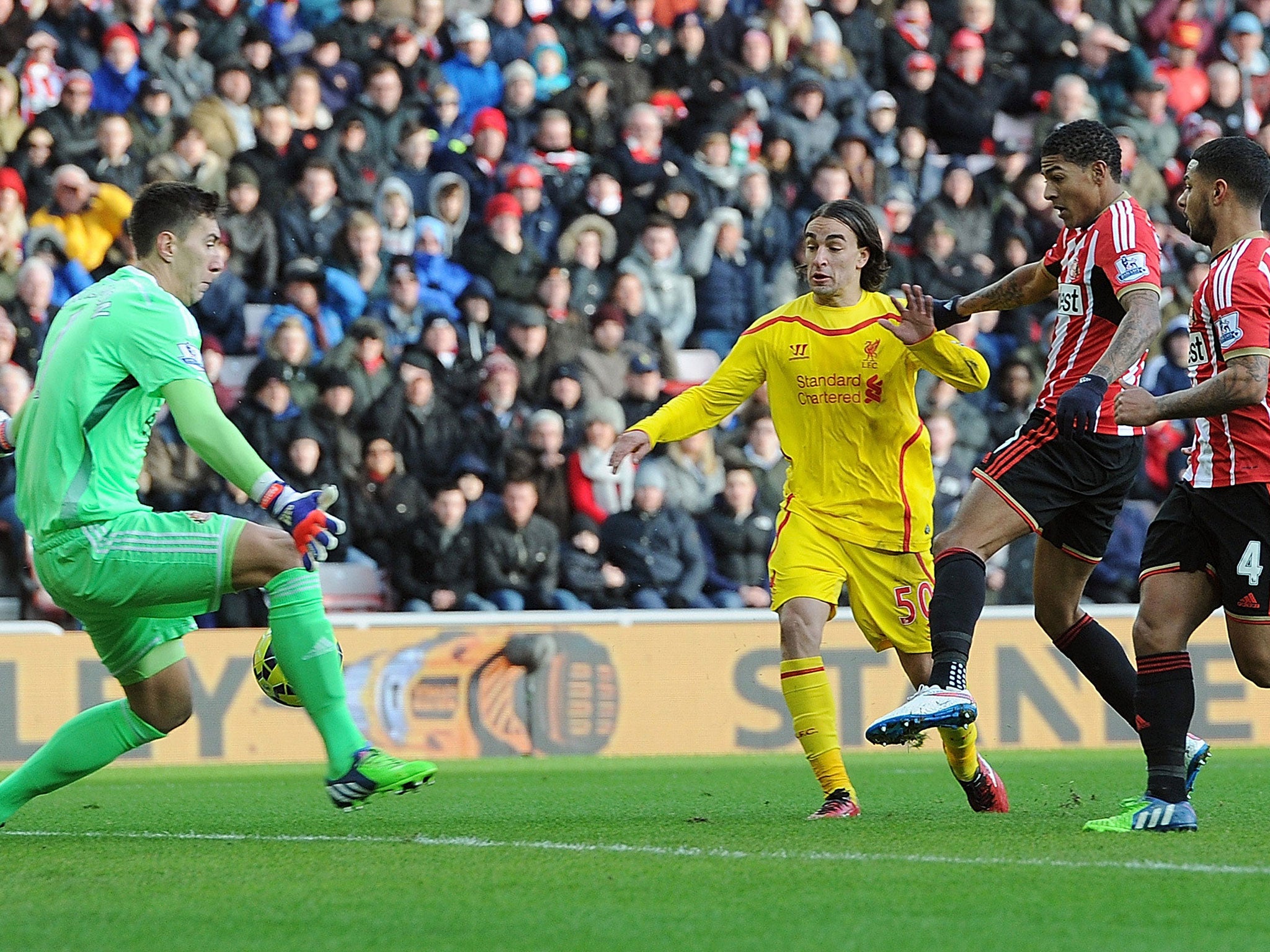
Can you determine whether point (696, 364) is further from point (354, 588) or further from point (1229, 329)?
point (1229, 329)

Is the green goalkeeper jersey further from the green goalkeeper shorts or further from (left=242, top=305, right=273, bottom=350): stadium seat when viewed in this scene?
(left=242, top=305, right=273, bottom=350): stadium seat

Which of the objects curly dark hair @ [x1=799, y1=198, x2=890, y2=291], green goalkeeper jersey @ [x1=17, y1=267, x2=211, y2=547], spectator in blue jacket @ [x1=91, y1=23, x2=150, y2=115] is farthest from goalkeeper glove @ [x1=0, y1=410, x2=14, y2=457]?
spectator in blue jacket @ [x1=91, y1=23, x2=150, y2=115]

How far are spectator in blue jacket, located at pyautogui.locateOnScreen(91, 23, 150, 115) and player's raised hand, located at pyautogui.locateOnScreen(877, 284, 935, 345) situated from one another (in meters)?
9.10

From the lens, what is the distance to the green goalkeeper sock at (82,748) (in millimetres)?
6504

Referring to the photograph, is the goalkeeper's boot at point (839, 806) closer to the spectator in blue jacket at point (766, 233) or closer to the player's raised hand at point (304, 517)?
the player's raised hand at point (304, 517)

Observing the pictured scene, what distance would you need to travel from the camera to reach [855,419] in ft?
Answer: 24.6

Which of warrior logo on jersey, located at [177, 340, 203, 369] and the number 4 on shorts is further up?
warrior logo on jersey, located at [177, 340, 203, 369]

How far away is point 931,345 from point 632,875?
2837 mm

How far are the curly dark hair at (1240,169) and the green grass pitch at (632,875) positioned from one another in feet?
7.04

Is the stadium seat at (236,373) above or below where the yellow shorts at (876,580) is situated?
above

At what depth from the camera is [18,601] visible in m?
12.4

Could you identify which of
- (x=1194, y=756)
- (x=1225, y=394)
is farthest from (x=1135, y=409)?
(x=1194, y=756)

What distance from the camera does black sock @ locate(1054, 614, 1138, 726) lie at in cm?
727

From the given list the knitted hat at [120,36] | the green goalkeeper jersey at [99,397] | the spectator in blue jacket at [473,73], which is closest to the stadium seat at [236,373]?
the knitted hat at [120,36]
